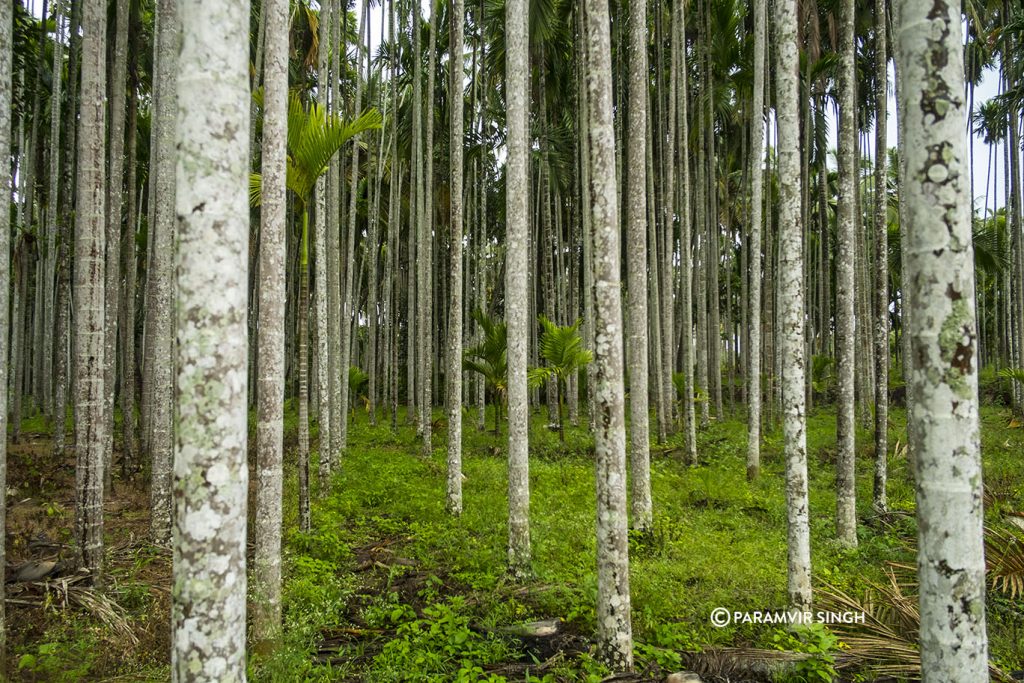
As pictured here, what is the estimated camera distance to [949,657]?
1.86 meters

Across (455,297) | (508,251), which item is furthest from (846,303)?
(455,297)

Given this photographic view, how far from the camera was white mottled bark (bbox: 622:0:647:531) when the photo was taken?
6.51 meters

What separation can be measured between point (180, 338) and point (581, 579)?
4.63 m

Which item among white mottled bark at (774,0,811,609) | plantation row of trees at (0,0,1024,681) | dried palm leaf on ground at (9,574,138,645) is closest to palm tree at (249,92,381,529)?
plantation row of trees at (0,0,1024,681)

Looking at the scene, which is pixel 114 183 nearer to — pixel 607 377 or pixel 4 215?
pixel 4 215

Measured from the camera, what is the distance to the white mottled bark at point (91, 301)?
4.99 meters

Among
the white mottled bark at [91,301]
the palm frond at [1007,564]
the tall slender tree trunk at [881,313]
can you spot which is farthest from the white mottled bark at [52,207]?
the palm frond at [1007,564]

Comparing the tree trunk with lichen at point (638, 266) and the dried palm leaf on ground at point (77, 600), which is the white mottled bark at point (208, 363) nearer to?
the dried palm leaf on ground at point (77, 600)

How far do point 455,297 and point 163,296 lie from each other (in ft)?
11.2

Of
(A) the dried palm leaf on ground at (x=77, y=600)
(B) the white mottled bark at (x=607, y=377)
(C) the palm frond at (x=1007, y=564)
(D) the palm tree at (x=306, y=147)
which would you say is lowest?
(A) the dried palm leaf on ground at (x=77, y=600)

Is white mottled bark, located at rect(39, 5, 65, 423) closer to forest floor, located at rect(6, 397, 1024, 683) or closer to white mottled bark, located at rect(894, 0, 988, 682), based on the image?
forest floor, located at rect(6, 397, 1024, 683)

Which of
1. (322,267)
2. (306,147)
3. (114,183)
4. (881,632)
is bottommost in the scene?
(881,632)

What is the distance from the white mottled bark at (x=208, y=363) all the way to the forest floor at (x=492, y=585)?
2159 mm

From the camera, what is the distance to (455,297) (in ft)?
25.4
